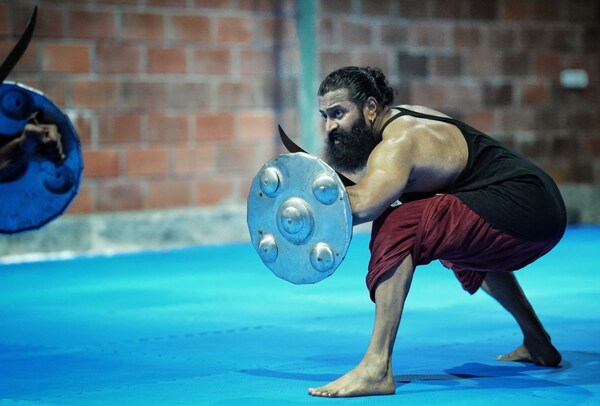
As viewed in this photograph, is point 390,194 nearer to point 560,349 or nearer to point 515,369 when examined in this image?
point 515,369

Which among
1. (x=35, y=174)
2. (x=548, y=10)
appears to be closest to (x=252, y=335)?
(x=35, y=174)

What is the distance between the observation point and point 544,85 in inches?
489

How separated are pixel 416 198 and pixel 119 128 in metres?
5.59

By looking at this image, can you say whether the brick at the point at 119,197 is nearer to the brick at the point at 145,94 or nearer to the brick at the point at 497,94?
the brick at the point at 145,94

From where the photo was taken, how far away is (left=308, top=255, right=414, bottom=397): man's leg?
4172 millimetres

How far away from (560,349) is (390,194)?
148cm

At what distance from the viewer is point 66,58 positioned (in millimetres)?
9438

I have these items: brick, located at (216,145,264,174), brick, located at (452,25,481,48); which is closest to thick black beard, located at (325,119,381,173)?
brick, located at (216,145,264,174)

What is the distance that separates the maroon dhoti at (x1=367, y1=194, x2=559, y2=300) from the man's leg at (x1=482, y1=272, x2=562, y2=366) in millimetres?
261

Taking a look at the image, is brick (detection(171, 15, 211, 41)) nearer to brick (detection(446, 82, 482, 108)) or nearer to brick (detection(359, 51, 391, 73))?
brick (detection(359, 51, 391, 73))

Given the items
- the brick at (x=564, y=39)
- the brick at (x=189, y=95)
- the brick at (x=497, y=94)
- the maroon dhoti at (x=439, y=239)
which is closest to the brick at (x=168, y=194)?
the brick at (x=189, y=95)

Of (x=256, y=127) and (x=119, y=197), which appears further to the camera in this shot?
(x=256, y=127)

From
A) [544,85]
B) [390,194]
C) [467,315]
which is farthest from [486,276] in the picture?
[544,85]

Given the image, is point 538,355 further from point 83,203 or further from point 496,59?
point 496,59
